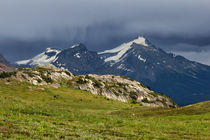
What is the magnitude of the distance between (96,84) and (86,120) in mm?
103329

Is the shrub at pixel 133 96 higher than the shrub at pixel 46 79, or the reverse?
the shrub at pixel 46 79

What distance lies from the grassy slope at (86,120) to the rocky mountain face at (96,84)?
41.9 feet

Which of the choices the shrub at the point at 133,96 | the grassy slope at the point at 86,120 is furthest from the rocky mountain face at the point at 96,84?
the grassy slope at the point at 86,120

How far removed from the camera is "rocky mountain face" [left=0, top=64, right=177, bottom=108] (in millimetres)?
118800

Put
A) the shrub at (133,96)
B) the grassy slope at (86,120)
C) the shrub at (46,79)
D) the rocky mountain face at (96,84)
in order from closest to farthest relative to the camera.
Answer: the grassy slope at (86,120), the rocky mountain face at (96,84), the shrub at (46,79), the shrub at (133,96)

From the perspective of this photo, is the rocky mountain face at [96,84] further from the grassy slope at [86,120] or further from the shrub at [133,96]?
the grassy slope at [86,120]

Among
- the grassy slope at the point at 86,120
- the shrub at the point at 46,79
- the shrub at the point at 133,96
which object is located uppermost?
the shrub at the point at 46,79

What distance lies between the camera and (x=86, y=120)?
42.4 meters

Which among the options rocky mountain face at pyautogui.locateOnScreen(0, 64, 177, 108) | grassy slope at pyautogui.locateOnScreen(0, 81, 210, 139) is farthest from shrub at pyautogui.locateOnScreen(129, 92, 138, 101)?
grassy slope at pyautogui.locateOnScreen(0, 81, 210, 139)

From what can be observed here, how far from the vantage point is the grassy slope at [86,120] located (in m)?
26.0

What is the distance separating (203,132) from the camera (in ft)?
115

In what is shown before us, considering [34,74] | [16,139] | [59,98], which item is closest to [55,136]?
[16,139]

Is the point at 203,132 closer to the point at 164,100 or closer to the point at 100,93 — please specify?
the point at 100,93

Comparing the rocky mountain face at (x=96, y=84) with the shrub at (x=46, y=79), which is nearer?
the rocky mountain face at (x=96, y=84)
